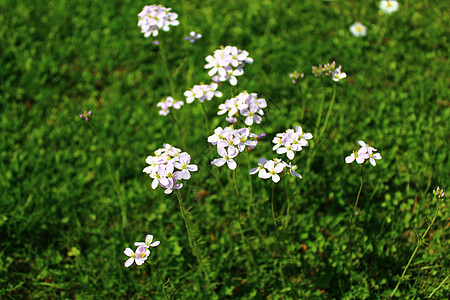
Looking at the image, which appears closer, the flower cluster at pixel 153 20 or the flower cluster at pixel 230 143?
the flower cluster at pixel 230 143

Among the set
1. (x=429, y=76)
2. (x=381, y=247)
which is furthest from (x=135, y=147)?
(x=429, y=76)

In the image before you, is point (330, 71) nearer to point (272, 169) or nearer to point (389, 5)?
point (272, 169)

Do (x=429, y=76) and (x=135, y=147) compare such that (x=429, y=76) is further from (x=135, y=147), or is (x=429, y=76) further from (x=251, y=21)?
(x=135, y=147)

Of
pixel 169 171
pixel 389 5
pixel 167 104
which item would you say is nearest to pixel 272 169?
pixel 169 171

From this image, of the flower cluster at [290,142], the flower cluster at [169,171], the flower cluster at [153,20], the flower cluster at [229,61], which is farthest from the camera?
the flower cluster at [153,20]

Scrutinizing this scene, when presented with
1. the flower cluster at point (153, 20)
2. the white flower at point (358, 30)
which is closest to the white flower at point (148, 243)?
the flower cluster at point (153, 20)

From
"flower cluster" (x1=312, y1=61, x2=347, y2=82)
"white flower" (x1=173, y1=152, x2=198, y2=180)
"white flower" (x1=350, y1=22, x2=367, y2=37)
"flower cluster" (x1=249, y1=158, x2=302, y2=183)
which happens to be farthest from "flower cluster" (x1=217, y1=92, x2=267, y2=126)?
"white flower" (x1=350, y1=22, x2=367, y2=37)

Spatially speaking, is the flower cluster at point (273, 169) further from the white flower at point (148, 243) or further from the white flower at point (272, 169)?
the white flower at point (148, 243)

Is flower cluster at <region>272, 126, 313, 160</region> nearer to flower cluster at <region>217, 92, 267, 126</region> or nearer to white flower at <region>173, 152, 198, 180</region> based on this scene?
flower cluster at <region>217, 92, 267, 126</region>
